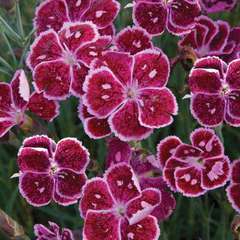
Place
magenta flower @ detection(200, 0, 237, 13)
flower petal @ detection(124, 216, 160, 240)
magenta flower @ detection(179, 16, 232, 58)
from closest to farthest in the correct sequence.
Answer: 1. flower petal @ detection(124, 216, 160, 240)
2. magenta flower @ detection(179, 16, 232, 58)
3. magenta flower @ detection(200, 0, 237, 13)

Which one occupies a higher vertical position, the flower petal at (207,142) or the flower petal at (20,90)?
the flower petal at (20,90)

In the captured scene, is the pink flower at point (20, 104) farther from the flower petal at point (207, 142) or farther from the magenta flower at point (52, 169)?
the flower petal at point (207, 142)

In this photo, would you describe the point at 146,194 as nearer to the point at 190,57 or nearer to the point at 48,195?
the point at 48,195

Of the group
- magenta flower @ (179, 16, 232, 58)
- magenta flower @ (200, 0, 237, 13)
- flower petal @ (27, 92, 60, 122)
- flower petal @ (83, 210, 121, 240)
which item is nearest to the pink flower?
flower petal @ (27, 92, 60, 122)

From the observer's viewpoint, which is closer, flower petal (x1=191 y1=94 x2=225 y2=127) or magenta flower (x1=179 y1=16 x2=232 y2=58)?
flower petal (x1=191 y1=94 x2=225 y2=127)

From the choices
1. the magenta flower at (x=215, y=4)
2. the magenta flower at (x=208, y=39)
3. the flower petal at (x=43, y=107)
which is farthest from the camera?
the magenta flower at (x=215, y=4)

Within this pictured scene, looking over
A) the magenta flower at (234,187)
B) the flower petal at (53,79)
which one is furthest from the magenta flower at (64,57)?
the magenta flower at (234,187)

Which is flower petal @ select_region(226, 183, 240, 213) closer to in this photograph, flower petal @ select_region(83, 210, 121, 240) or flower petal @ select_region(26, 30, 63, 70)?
flower petal @ select_region(83, 210, 121, 240)
